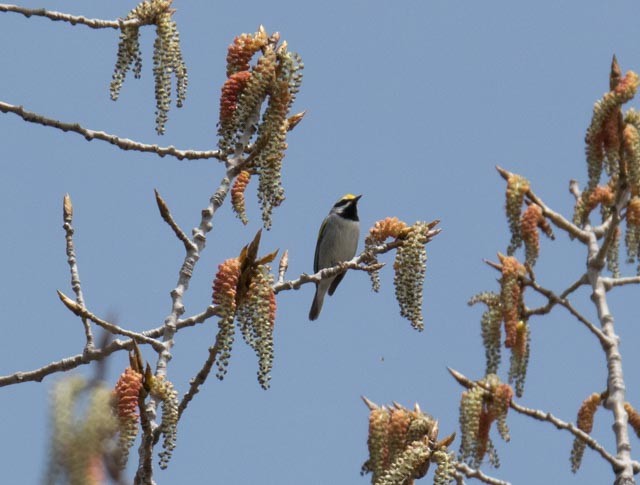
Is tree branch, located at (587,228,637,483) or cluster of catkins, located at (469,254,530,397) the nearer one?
cluster of catkins, located at (469,254,530,397)

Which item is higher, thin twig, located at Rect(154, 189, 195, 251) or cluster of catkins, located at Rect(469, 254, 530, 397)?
cluster of catkins, located at Rect(469, 254, 530, 397)

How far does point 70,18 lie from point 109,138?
0.63 meters

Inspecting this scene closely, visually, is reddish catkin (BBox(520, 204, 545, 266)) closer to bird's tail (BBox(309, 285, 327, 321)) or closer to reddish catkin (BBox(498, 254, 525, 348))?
reddish catkin (BBox(498, 254, 525, 348))

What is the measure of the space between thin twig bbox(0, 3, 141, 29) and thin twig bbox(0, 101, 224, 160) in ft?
1.52

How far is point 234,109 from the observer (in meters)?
5.25

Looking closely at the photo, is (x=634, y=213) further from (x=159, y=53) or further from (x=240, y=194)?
(x=159, y=53)

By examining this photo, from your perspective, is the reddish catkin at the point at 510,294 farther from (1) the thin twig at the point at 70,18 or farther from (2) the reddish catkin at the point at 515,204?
(1) the thin twig at the point at 70,18

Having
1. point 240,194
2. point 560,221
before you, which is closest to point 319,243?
point 560,221

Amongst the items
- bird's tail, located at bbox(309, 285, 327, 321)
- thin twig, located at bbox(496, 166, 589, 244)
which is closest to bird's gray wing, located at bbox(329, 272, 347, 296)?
bird's tail, located at bbox(309, 285, 327, 321)

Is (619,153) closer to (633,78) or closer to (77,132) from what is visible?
(633,78)

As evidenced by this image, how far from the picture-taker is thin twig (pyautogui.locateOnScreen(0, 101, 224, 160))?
5.27 metres

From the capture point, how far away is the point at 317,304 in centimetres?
1625

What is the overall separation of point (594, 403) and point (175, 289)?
501 cm

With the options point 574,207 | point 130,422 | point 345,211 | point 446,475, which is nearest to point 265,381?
point 130,422
